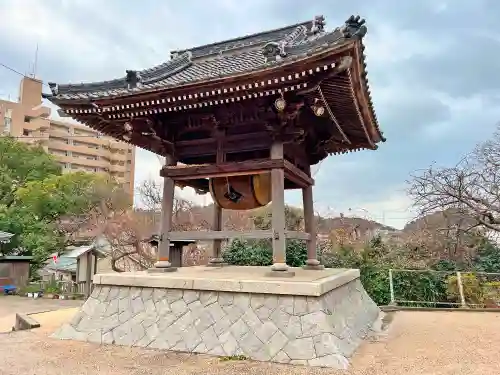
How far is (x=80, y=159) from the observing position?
5091cm

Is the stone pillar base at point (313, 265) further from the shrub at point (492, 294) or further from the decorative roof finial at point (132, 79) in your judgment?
the shrub at point (492, 294)

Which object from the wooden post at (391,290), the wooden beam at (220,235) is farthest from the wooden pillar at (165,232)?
the wooden post at (391,290)

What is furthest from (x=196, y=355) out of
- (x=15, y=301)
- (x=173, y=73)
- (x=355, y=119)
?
(x=15, y=301)

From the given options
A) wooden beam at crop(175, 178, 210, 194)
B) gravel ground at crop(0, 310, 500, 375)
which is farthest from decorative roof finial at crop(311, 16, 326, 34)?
gravel ground at crop(0, 310, 500, 375)

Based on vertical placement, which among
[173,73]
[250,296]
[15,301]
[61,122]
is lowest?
[15,301]

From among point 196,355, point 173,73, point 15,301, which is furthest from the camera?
point 15,301

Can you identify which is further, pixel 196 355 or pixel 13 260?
pixel 13 260

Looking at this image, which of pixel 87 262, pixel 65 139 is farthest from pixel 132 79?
pixel 65 139

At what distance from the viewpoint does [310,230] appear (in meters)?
8.34

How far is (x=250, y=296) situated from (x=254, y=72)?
335 centimetres

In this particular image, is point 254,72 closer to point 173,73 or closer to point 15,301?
point 173,73

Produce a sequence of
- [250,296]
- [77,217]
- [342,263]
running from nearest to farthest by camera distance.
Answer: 1. [250,296]
2. [342,263]
3. [77,217]

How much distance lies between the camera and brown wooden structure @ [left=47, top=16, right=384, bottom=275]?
5.72 meters

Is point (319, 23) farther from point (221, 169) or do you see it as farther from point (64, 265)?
point (64, 265)
